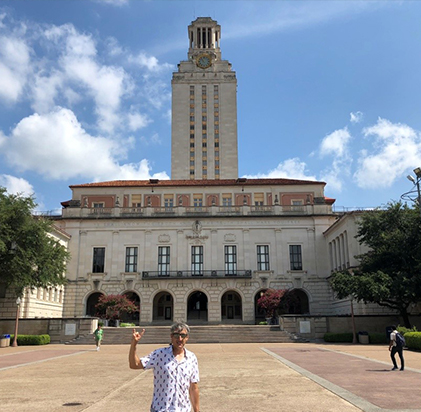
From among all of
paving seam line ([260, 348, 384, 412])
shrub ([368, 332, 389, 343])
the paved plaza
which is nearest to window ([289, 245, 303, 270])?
shrub ([368, 332, 389, 343])

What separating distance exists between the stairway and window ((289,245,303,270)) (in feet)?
46.5

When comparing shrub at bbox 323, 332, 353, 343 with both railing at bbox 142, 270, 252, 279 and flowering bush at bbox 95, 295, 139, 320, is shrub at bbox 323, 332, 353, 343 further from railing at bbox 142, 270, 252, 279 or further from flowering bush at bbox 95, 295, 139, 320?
flowering bush at bbox 95, 295, 139, 320

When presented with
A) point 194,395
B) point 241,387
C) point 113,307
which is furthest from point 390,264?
point 194,395

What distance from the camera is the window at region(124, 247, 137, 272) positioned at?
53.0m

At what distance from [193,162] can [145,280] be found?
4364 cm

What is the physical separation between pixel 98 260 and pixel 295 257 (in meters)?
23.1

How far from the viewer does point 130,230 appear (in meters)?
54.0

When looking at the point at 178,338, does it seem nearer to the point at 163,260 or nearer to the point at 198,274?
the point at 198,274

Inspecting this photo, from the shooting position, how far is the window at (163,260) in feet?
173

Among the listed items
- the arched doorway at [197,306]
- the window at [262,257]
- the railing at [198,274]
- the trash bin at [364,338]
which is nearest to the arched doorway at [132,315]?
the railing at [198,274]

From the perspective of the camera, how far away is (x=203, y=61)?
98125 millimetres

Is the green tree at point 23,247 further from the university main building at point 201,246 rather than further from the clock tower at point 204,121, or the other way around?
the clock tower at point 204,121

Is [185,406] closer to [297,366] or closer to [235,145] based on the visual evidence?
[297,366]

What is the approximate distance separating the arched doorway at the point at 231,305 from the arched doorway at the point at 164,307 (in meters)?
6.41
